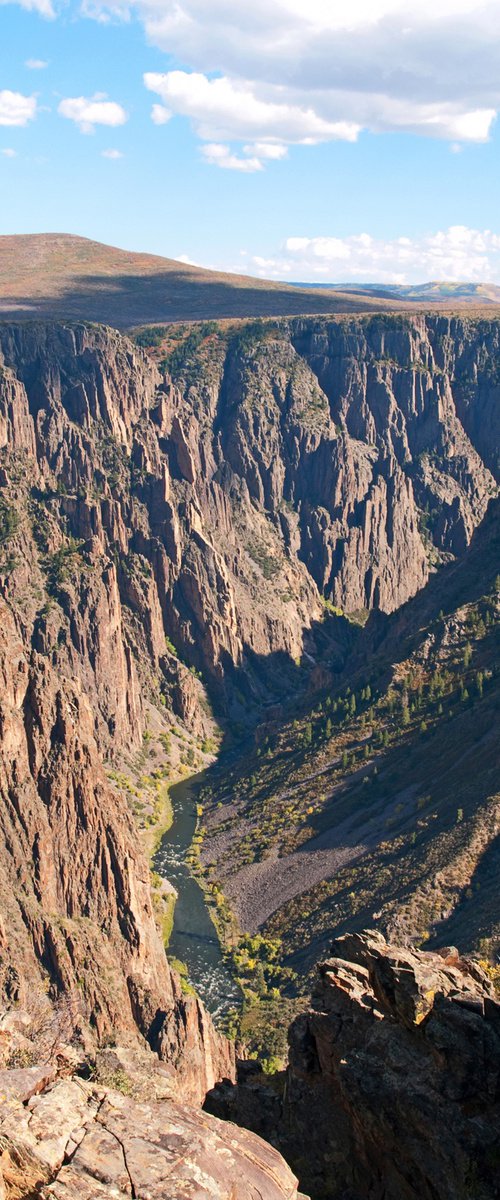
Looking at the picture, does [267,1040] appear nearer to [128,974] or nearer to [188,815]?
[128,974]

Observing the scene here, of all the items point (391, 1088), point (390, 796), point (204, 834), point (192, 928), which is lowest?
point (192, 928)

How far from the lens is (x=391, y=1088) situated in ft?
115

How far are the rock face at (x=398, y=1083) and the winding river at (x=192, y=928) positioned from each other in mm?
60936

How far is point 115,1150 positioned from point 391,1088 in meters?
11.7

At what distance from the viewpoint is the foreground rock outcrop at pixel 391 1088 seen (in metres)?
33.1

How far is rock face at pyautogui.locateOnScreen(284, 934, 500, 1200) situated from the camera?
108 feet

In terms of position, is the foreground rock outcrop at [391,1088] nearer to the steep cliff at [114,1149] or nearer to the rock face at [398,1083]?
the rock face at [398,1083]

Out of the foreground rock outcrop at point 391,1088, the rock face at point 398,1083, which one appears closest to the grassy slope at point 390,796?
the foreground rock outcrop at point 391,1088

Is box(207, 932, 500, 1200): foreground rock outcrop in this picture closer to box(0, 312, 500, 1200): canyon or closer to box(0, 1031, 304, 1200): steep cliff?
box(0, 312, 500, 1200): canyon

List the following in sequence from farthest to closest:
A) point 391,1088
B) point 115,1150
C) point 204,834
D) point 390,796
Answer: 1. point 204,834
2. point 390,796
3. point 391,1088
4. point 115,1150

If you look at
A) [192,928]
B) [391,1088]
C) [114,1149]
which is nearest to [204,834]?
[192,928]

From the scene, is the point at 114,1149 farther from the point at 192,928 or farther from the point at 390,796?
the point at 390,796

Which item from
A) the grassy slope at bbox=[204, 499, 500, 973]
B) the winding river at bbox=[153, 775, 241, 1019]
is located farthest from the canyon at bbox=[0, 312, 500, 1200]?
the winding river at bbox=[153, 775, 241, 1019]

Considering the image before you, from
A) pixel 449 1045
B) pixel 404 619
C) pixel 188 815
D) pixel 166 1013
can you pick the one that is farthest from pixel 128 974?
pixel 404 619
